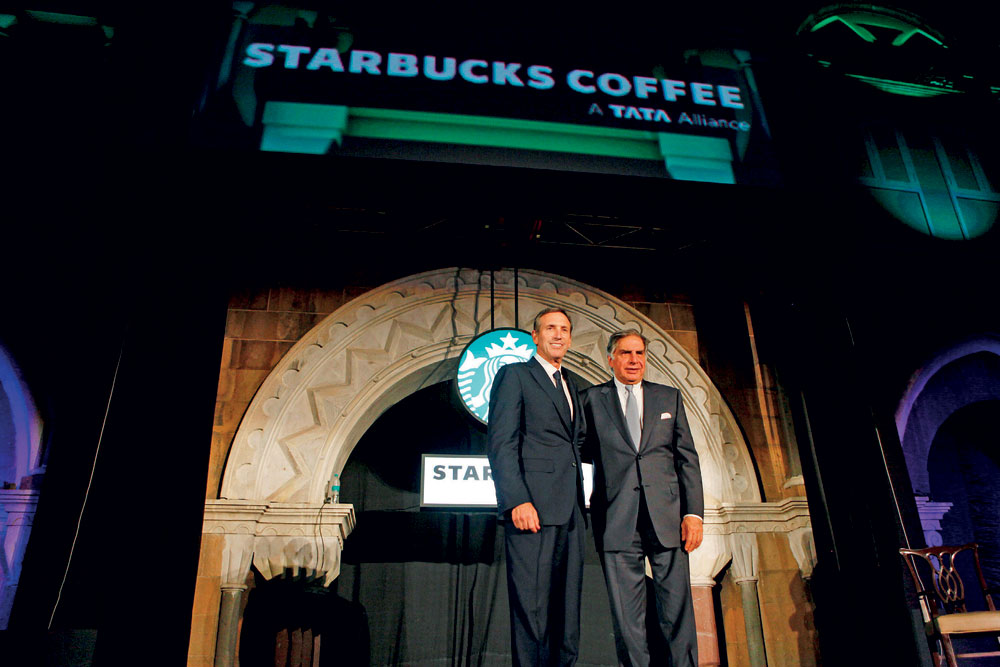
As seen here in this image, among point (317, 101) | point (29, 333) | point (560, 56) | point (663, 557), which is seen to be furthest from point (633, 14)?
point (29, 333)

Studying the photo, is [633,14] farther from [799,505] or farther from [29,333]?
[29,333]

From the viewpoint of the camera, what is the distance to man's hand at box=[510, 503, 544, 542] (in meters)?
2.44

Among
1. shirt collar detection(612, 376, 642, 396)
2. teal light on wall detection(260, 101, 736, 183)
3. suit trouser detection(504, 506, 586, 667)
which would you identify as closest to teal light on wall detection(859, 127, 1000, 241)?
teal light on wall detection(260, 101, 736, 183)

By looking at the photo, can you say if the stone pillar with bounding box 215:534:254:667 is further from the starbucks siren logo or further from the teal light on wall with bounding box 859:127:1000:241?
the teal light on wall with bounding box 859:127:1000:241

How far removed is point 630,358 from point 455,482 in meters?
2.15

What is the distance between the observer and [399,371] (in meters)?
5.16

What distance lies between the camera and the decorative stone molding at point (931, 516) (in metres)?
4.68

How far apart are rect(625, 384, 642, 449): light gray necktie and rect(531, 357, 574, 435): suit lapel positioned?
0.86ft

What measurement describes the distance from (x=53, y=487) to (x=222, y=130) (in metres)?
1.78

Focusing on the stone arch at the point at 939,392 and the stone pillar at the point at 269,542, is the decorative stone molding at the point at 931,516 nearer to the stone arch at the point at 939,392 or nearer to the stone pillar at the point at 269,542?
the stone arch at the point at 939,392

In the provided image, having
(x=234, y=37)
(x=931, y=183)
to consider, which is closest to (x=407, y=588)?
(x=234, y=37)

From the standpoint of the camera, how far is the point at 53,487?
7.79 ft

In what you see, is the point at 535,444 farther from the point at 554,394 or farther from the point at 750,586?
the point at 750,586

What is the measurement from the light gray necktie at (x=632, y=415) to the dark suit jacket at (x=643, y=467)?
3cm
